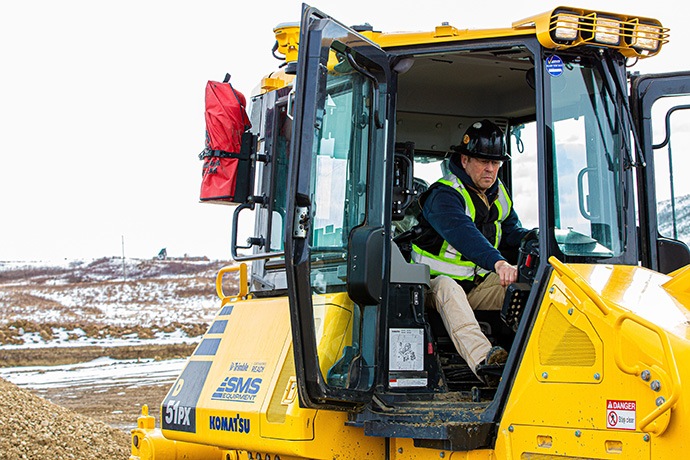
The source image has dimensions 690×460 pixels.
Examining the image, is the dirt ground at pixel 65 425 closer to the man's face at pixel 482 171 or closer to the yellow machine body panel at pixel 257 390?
the yellow machine body panel at pixel 257 390

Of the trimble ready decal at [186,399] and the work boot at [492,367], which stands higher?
the work boot at [492,367]

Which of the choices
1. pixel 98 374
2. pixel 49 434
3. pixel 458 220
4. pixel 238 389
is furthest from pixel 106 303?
pixel 458 220

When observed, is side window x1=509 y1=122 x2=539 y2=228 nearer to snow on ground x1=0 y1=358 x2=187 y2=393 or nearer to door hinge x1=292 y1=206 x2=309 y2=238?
door hinge x1=292 y1=206 x2=309 y2=238

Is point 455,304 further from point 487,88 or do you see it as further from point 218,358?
point 487,88

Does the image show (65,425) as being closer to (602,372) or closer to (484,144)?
(484,144)

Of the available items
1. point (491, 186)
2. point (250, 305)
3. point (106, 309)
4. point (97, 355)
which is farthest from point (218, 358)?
point (106, 309)

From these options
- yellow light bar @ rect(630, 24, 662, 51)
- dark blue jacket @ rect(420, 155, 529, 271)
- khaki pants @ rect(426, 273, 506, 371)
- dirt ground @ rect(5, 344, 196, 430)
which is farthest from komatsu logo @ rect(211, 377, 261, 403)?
dirt ground @ rect(5, 344, 196, 430)

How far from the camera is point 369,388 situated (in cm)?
358

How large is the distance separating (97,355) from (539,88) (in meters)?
18.4

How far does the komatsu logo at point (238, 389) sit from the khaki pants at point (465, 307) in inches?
39.8

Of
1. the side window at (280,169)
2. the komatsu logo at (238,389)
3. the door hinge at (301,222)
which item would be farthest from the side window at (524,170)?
the komatsu logo at (238,389)

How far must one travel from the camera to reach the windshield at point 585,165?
3443mm

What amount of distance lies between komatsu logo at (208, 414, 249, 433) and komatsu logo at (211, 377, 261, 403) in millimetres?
100

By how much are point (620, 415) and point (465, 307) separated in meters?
1.20
